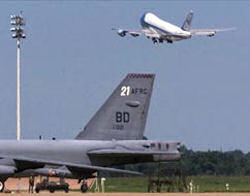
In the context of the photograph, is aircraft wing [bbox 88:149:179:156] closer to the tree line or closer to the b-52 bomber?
the b-52 bomber

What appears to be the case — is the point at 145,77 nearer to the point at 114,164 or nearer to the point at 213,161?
the point at 114,164

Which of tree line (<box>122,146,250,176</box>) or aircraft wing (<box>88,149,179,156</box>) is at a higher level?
tree line (<box>122,146,250,176</box>)

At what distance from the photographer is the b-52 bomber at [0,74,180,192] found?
228 feet

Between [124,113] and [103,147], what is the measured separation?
268 centimetres

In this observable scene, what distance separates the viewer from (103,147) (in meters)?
71.5

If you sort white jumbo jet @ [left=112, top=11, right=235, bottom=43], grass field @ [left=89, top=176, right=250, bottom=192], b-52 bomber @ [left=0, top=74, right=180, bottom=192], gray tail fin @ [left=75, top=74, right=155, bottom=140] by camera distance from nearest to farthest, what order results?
b-52 bomber @ [left=0, top=74, right=180, bottom=192] < gray tail fin @ [left=75, top=74, right=155, bottom=140] < grass field @ [left=89, top=176, right=250, bottom=192] < white jumbo jet @ [left=112, top=11, right=235, bottom=43]

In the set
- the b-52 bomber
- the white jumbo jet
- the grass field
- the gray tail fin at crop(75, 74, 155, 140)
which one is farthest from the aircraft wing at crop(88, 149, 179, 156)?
the white jumbo jet

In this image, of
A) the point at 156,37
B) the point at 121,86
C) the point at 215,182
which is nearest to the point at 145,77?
the point at 121,86

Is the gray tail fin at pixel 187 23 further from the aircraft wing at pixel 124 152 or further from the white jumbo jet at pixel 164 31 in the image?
the aircraft wing at pixel 124 152

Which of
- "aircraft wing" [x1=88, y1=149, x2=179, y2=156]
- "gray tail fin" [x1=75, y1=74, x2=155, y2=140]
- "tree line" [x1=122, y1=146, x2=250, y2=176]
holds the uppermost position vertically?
"tree line" [x1=122, y1=146, x2=250, y2=176]

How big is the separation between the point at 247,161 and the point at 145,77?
304 feet

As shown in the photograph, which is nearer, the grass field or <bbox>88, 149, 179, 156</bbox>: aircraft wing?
<bbox>88, 149, 179, 156</bbox>: aircraft wing

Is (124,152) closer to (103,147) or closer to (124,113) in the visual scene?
(103,147)

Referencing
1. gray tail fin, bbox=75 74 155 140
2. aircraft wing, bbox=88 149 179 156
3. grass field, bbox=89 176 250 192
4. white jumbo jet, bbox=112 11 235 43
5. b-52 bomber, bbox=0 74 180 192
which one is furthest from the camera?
white jumbo jet, bbox=112 11 235 43
